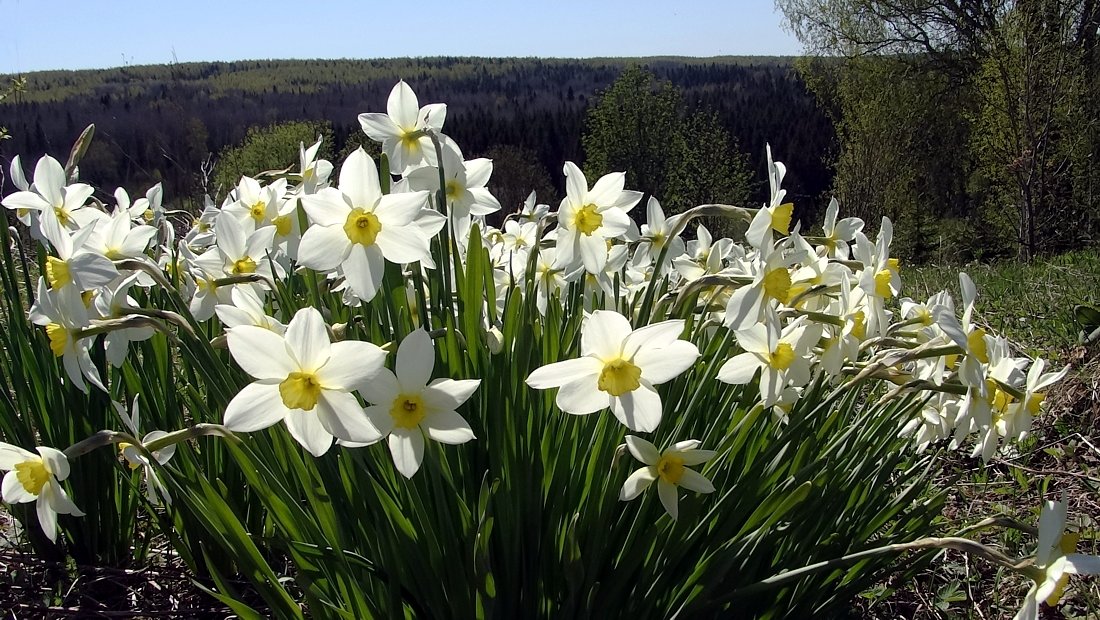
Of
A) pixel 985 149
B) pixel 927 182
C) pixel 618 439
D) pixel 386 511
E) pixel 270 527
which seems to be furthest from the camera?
pixel 927 182

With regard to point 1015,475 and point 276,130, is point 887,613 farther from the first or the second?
point 276,130

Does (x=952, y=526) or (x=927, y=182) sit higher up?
(x=952, y=526)

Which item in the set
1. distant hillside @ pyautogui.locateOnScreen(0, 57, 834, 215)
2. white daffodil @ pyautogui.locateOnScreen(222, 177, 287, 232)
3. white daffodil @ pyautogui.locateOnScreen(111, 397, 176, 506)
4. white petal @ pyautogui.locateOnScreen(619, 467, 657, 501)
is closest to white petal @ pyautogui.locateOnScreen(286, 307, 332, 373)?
white daffodil @ pyautogui.locateOnScreen(111, 397, 176, 506)

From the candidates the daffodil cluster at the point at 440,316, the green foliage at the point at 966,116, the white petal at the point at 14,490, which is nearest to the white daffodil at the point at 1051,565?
the daffodil cluster at the point at 440,316

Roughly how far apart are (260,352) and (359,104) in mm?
69238

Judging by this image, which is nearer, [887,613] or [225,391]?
[225,391]

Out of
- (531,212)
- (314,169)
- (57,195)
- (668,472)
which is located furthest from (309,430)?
(531,212)

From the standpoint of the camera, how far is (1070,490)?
238 centimetres

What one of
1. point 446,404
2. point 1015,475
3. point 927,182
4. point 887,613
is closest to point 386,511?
point 446,404

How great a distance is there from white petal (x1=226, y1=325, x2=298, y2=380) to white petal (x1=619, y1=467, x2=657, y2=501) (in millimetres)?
540

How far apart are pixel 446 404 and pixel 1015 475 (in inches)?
85.3

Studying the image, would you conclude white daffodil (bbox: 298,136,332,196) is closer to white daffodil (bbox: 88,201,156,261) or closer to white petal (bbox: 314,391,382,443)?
white daffodil (bbox: 88,201,156,261)

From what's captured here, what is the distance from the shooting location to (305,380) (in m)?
1.04

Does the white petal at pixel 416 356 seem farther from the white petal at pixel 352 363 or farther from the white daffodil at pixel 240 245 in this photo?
the white daffodil at pixel 240 245
